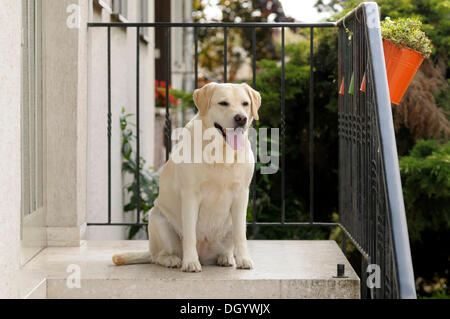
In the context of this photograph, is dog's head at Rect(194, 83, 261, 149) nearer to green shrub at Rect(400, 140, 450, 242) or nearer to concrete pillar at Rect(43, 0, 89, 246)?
concrete pillar at Rect(43, 0, 89, 246)

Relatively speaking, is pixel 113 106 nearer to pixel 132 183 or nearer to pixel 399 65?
pixel 132 183

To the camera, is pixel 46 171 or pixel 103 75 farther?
pixel 103 75

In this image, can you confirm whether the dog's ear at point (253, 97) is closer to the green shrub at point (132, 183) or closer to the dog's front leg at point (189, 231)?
the dog's front leg at point (189, 231)

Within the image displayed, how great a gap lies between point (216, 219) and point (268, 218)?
3.06 metres

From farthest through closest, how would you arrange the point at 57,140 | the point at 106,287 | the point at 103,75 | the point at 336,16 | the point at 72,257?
the point at 336,16
the point at 103,75
the point at 57,140
the point at 72,257
the point at 106,287

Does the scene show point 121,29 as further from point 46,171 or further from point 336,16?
point 46,171

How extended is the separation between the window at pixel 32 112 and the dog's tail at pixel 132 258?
0.54 meters

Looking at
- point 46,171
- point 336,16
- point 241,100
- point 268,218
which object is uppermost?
point 336,16

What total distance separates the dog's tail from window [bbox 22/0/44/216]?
0.54 metres

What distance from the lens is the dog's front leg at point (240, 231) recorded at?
3.37 m

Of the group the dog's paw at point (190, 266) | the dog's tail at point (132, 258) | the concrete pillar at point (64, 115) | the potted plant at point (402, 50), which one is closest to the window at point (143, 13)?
the concrete pillar at point (64, 115)

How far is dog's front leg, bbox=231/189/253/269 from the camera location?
3.37 metres

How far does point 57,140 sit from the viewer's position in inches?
154

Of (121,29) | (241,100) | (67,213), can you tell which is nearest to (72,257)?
(67,213)
